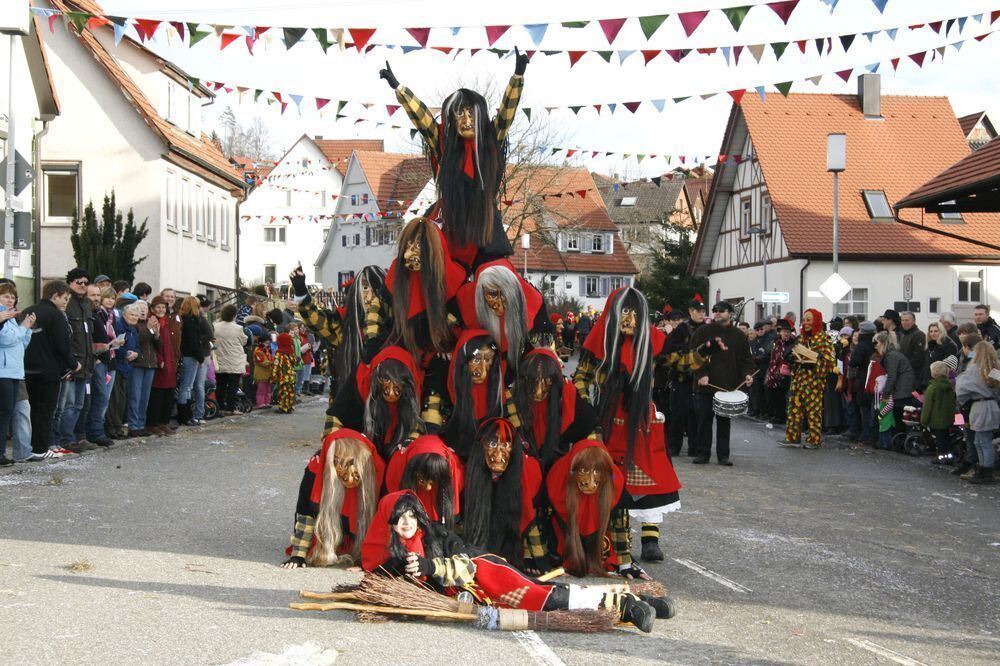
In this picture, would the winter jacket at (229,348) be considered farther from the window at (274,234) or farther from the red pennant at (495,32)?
the window at (274,234)

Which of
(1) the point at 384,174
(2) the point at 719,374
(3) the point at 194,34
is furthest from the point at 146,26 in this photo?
(1) the point at 384,174

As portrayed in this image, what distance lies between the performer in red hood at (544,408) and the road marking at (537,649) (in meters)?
1.73

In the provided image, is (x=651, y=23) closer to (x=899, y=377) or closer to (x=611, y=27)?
(x=611, y=27)

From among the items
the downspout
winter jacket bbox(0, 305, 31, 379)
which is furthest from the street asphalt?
the downspout

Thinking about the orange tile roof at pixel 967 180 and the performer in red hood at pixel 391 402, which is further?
the orange tile roof at pixel 967 180

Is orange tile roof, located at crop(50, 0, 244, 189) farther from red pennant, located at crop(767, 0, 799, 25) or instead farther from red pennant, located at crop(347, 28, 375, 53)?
red pennant, located at crop(767, 0, 799, 25)

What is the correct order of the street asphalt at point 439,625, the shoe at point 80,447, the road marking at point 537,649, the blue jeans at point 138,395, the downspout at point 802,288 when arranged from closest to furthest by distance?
the road marking at point 537,649 < the street asphalt at point 439,625 < the shoe at point 80,447 < the blue jeans at point 138,395 < the downspout at point 802,288

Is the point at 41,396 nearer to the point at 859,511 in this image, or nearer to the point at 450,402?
the point at 450,402

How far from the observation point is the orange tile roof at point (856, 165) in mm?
41781

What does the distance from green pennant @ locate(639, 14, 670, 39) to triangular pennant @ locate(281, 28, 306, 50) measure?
150 inches

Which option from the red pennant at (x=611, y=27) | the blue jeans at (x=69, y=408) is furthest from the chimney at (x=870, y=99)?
the blue jeans at (x=69, y=408)

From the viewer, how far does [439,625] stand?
6.61 metres

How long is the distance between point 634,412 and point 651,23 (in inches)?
177

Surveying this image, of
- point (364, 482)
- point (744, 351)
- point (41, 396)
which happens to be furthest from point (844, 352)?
point (364, 482)
